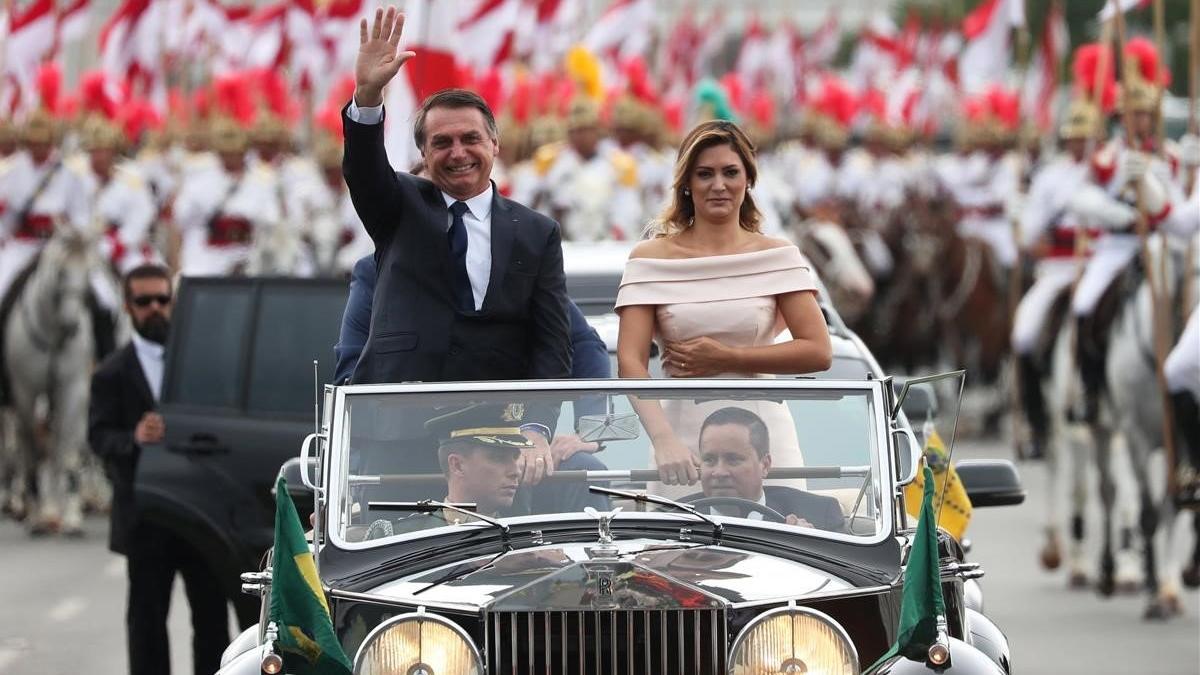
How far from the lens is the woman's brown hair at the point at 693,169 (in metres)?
7.97

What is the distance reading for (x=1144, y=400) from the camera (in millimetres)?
14758

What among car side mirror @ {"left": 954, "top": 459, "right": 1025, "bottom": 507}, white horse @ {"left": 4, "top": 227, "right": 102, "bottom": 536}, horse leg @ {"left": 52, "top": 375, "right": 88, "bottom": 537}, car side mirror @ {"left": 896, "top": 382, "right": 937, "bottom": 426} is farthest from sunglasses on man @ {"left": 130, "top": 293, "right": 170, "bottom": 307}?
white horse @ {"left": 4, "top": 227, "right": 102, "bottom": 536}

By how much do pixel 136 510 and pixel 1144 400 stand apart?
6614mm

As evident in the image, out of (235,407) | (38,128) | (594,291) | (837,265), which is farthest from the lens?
(837,265)

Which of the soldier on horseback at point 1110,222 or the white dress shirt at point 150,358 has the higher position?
the soldier on horseback at point 1110,222

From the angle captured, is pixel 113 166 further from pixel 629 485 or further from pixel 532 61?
pixel 629 485

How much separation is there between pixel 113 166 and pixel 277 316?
12887 mm

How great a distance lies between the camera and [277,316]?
35.4 ft

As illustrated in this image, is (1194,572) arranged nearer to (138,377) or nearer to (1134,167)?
(1134,167)

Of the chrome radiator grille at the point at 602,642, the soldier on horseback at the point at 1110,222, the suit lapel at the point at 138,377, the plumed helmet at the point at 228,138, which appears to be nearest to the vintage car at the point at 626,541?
the chrome radiator grille at the point at 602,642

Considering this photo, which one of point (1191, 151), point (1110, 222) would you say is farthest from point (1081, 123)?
point (1191, 151)

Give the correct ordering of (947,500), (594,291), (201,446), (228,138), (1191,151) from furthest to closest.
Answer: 1. (228,138)
2. (1191,151)
3. (201,446)
4. (594,291)
5. (947,500)

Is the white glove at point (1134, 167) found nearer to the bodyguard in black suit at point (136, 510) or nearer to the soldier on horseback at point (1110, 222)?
the soldier on horseback at point (1110, 222)

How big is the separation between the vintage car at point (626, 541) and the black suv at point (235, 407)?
312 centimetres
